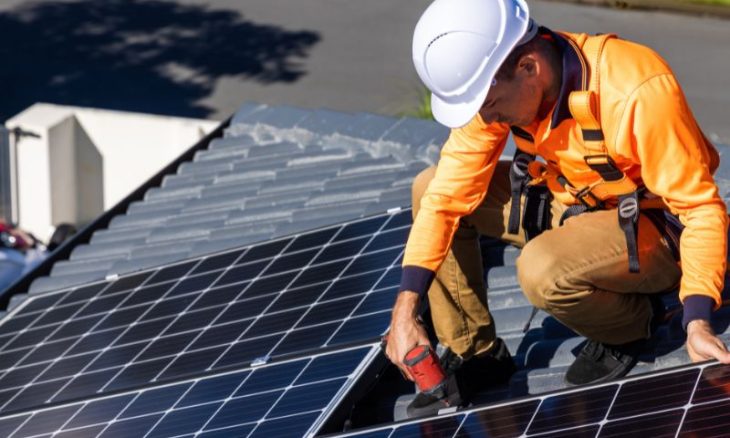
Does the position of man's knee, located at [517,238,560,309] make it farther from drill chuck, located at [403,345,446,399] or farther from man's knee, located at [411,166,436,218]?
man's knee, located at [411,166,436,218]

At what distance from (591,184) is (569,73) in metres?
0.55

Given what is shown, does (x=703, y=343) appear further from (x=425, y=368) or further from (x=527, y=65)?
(x=527, y=65)

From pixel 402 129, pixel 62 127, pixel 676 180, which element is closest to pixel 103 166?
pixel 62 127

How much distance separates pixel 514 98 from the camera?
18.4 ft

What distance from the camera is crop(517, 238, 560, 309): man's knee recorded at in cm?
566

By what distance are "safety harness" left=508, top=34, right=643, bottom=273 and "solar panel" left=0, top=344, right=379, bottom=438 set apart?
0.98m

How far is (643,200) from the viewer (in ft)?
19.1

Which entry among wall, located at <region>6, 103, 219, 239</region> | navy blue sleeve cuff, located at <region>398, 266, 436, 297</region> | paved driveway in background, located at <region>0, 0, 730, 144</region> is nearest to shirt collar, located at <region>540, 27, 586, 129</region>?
navy blue sleeve cuff, located at <region>398, 266, 436, 297</region>

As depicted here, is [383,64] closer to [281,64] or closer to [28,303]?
[281,64]

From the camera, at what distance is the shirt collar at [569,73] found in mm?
5586

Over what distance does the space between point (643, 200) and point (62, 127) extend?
996cm

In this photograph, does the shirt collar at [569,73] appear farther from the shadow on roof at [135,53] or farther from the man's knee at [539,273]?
the shadow on roof at [135,53]

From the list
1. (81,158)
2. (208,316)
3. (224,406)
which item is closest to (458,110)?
(224,406)

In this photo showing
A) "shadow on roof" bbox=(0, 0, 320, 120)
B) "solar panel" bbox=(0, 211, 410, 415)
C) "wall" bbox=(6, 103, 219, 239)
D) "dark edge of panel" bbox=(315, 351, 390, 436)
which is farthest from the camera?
"shadow on roof" bbox=(0, 0, 320, 120)
